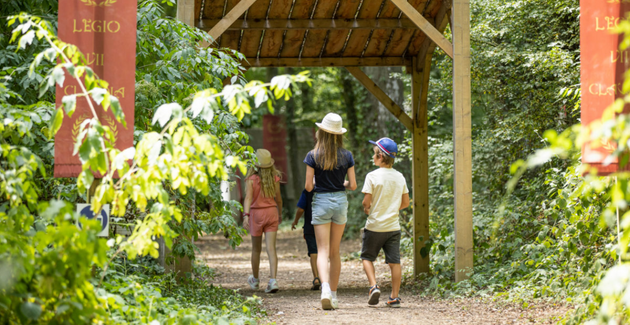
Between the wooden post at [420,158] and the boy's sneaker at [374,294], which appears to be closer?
the boy's sneaker at [374,294]

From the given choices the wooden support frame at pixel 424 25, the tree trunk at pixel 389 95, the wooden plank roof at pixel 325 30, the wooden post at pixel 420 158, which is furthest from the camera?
the tree trunk at pixel 389 95

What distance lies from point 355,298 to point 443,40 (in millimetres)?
3017

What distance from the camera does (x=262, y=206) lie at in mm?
7023

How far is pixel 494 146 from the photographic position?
8.23 meters

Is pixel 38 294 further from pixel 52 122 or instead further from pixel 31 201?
pixel 52 122

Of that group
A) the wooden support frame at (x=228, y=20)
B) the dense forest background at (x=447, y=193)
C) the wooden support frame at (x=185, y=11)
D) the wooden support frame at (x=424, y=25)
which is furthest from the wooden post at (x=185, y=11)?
the wooden support frame at (x=424, y=25)

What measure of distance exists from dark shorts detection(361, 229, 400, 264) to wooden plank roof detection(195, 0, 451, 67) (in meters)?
2.77

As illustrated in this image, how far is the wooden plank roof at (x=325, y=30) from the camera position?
734cm

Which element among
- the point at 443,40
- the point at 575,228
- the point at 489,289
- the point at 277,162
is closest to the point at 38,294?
the point at 575,228

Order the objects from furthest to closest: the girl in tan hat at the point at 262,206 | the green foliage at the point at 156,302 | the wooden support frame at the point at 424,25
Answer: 1. the girl in tan hat at the point at 262,206
2. the wooden support frame at the point at 424,25
3. the green foliage at the point at 156,302

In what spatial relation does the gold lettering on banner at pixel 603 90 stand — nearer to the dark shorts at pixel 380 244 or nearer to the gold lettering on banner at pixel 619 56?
the gold lettering on banner at pixel 619 56

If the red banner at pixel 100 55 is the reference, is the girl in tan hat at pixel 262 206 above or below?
below

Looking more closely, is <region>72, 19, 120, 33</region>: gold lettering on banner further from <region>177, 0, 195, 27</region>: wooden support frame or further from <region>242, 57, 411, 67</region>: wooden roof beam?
<region>242, 57, 411, 67</region>: wooden roof beam

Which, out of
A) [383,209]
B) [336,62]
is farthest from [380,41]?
[383,209]
